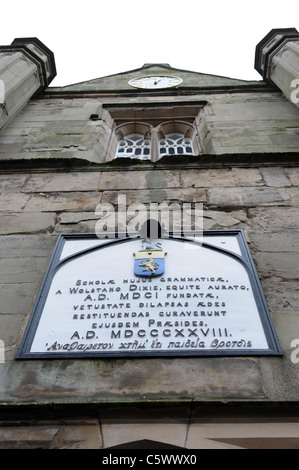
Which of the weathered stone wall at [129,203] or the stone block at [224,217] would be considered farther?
the stone block at [224,217]

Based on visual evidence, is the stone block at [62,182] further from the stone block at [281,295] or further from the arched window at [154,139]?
the stone block at [281,295]

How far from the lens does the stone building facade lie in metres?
2.35

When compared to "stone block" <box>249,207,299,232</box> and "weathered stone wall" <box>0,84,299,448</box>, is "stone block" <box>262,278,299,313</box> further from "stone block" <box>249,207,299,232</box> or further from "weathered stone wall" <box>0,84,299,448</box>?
"stone block" <box>249,207,299,232</box>

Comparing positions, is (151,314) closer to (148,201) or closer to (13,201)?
(148,201)

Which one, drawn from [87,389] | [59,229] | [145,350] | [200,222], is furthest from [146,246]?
[87,389]

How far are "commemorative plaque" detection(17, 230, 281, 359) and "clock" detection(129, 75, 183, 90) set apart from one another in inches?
278

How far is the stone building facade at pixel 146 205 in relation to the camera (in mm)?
2354

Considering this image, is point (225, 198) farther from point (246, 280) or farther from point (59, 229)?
point (59, 229)

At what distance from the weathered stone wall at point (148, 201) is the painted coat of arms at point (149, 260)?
2.36ft

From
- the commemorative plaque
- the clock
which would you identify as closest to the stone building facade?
the commemorative plaque

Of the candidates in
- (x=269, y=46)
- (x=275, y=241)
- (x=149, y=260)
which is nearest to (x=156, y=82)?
(x=269, y=46)

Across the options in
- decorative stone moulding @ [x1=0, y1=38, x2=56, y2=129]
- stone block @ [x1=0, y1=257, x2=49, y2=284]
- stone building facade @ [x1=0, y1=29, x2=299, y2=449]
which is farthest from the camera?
decorative stone moulding @ [x1=0, y1=38, x2=56, y2=129]

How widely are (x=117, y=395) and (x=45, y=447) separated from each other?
521mm

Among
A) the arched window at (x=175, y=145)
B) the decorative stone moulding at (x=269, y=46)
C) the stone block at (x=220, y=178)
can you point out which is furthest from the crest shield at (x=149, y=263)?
the decorative stone moulding at (x=269, y=46)
